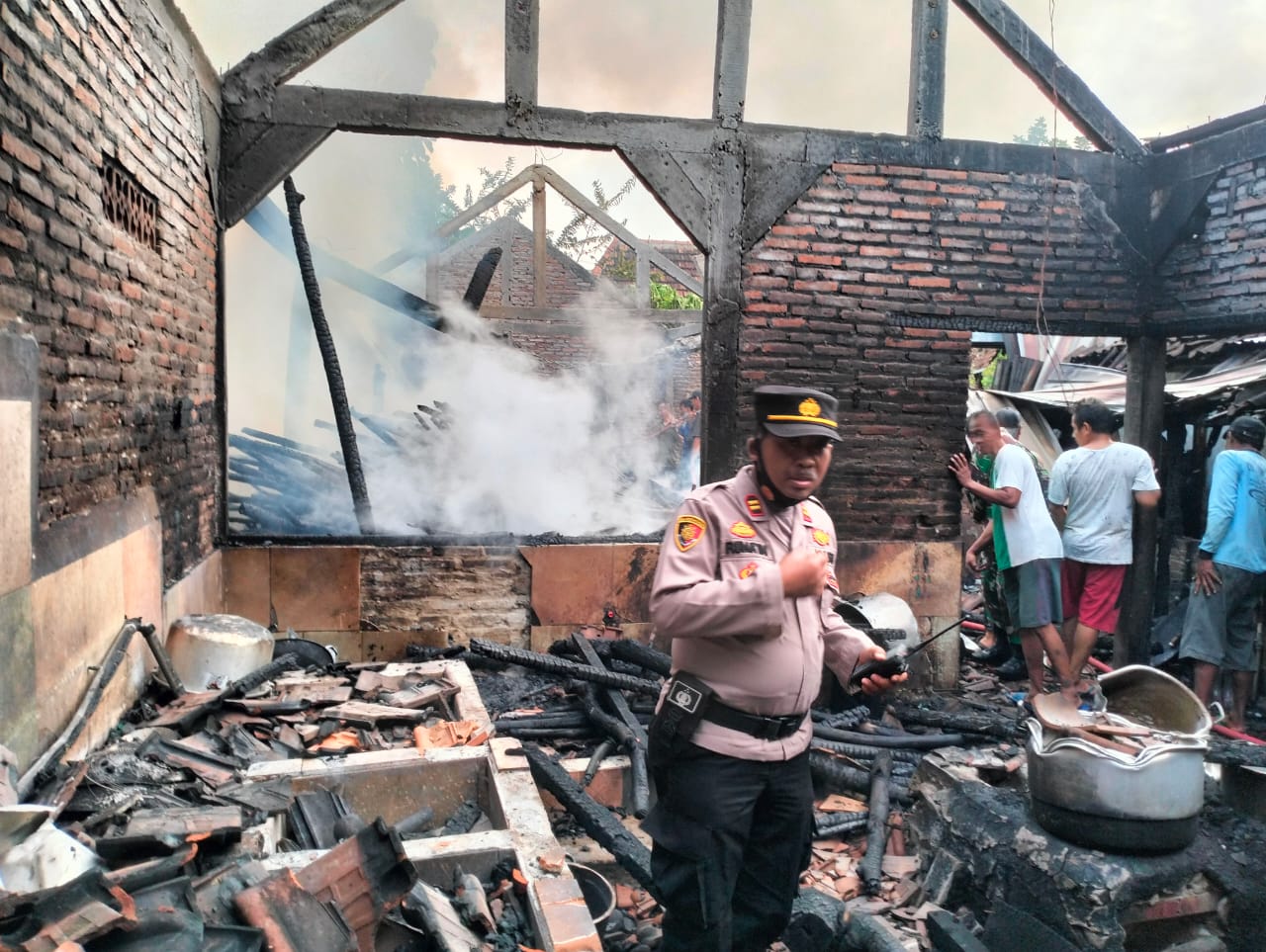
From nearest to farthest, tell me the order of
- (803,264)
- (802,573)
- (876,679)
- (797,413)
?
1. (802,573)
2. (797,413)
3. (876,679)
4. (803,264)

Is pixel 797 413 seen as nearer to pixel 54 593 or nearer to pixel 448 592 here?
pixel 54 593

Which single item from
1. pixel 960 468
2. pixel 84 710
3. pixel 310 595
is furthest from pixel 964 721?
pixel 84 710

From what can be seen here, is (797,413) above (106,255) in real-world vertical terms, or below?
below

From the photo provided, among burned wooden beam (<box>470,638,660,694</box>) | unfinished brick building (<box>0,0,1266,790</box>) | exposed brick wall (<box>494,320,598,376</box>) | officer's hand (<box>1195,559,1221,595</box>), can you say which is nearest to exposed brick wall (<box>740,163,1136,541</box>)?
unfinished brick building (<box>0,0,1266,790</box>)

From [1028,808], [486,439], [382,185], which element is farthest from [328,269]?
[1028,808]

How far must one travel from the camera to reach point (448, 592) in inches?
274

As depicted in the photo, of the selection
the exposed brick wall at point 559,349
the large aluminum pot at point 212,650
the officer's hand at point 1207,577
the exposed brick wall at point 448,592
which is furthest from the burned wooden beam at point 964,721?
the exposed brick wall at point 559,349

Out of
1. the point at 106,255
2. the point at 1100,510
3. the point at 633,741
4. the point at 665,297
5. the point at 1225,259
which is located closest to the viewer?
the point at 106,255

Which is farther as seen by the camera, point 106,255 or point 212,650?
point 212,650

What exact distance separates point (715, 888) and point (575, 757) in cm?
303

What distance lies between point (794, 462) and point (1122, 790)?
2.34m

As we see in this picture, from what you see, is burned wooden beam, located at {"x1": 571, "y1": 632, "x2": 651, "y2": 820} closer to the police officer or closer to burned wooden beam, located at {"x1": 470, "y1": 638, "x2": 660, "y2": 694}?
burned wooden beam, located at {"x1": 470, "y1": 638, "x2": 660, "y2": 694}

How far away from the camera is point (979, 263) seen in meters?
7.30

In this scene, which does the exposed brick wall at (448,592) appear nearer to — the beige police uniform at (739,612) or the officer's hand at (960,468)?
the officer's hand at (960,468)
